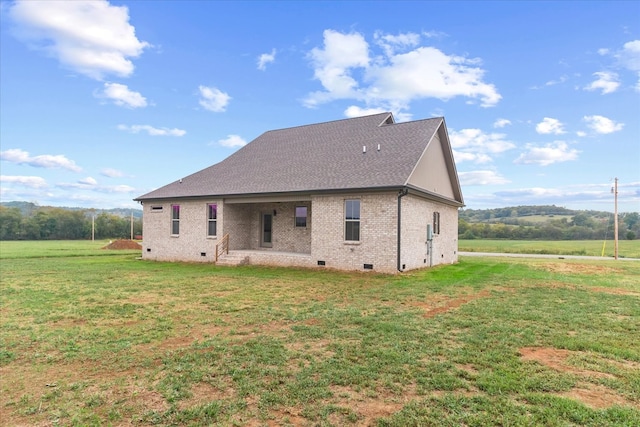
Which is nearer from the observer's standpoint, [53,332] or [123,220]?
[53,332]

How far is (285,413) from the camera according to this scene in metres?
2.88

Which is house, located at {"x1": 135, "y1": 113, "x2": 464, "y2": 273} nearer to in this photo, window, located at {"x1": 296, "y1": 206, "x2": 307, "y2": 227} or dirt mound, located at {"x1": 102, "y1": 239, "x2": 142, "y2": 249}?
window, located at {"x1": 296, "y1": 206, "x2": 307, "y2": 227}

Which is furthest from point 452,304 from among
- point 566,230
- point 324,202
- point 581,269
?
point 566,230

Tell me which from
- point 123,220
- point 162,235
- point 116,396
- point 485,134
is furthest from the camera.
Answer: point 123,220

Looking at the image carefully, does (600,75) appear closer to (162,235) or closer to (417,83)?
(417,83)

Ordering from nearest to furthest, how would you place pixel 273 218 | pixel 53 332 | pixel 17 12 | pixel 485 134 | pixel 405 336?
1. pixel 405 336
2. pixel 53 332
3. pixel 17 12
4. pixel 273 218
5. pixel 485 134

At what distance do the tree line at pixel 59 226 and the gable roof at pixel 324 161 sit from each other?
136 feet

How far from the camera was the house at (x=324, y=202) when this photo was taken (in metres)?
12.6

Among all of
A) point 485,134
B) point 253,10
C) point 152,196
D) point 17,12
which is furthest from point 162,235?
point 485,134

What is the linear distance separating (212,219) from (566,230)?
54.0m

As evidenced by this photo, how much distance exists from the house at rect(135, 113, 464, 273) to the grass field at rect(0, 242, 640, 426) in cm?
454

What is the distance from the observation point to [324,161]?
51.8 ft

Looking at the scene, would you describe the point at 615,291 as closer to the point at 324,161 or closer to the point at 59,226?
the point at 324,161

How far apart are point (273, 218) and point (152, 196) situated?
23.7 ft
